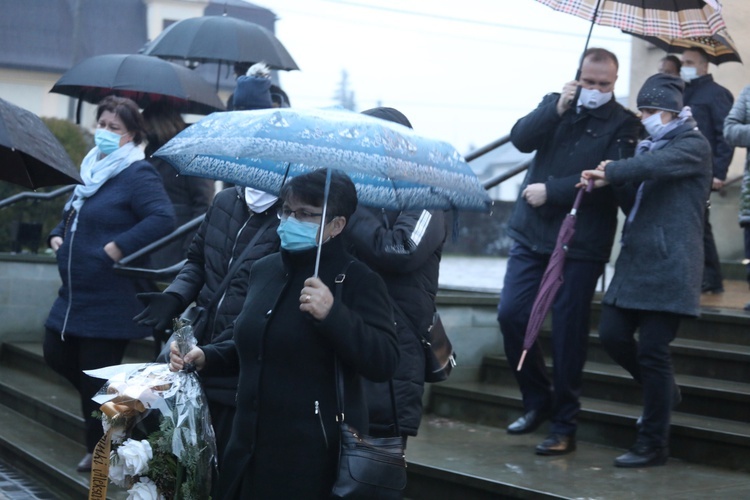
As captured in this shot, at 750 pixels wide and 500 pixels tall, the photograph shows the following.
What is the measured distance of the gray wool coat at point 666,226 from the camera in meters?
5.51

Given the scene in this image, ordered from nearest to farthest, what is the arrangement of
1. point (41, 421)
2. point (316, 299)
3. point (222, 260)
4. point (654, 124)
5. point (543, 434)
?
point (316, 299) → point (222, 260) → point (654, 124) → point (543, 434) → point (41, 421)

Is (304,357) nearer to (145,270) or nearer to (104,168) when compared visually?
(145,270)

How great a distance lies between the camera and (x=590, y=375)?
6867 mm

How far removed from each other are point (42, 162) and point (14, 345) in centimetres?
615

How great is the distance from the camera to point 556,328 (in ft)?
19.5

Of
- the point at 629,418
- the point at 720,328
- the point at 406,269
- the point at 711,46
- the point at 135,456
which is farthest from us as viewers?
the point at 711,46

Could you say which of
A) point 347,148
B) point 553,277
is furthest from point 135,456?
point 553,277

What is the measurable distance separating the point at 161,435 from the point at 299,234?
0.92m

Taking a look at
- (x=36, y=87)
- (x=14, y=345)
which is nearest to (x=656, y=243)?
(x=14, y=345)

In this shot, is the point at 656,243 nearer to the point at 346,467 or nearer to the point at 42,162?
the point at 346,467

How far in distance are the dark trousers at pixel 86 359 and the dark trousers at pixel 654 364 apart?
8.88 feet

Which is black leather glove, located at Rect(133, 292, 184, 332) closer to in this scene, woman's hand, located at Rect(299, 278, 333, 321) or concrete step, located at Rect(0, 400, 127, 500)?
woman's hand, located at Rect(299, 278, 333, 321)

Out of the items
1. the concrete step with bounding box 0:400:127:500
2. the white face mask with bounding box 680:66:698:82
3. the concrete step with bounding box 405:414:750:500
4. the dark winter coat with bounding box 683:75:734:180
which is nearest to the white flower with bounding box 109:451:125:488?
the concrete step with bounding box 405:414:750:500

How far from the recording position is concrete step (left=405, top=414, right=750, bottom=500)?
5211 mm
